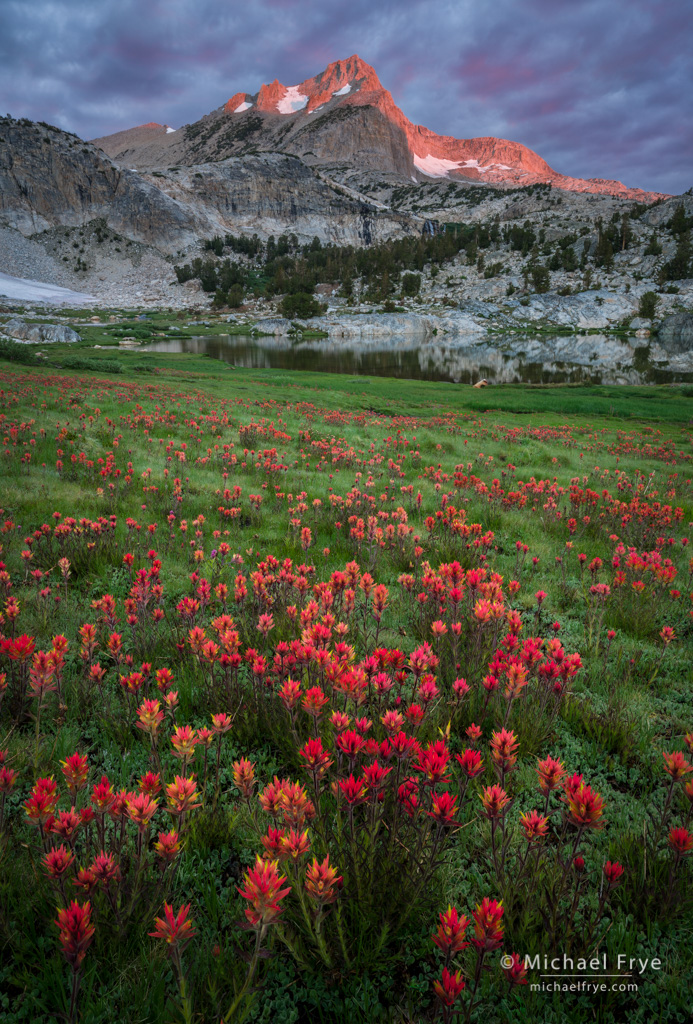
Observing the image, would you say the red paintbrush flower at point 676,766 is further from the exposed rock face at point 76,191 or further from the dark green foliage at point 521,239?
the exposed rock face at point 76,191

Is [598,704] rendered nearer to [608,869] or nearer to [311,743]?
[608,869]

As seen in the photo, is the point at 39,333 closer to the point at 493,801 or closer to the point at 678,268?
the point at 493,801

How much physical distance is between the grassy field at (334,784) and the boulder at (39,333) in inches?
2385

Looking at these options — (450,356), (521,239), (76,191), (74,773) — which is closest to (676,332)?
(450,356)

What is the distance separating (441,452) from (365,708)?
12829 millimetres

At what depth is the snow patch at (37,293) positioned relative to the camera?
117 m

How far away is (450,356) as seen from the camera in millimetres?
70125

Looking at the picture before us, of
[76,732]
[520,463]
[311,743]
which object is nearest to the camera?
[311,743]

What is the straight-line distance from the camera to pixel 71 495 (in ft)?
26.3

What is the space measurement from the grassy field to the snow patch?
474 ft

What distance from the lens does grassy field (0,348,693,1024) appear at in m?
1.86

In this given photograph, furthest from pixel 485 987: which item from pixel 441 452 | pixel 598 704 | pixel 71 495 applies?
pixel 441 452

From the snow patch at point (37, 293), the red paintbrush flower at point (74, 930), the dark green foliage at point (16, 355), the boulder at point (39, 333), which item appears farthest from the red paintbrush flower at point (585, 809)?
the snow patch at point (37, 293)

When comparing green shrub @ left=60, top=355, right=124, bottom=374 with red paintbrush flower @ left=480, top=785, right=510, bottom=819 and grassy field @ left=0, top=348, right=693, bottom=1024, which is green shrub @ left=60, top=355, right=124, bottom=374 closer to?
grassy field @ left=0, top=348, right=693, bottom=1024
